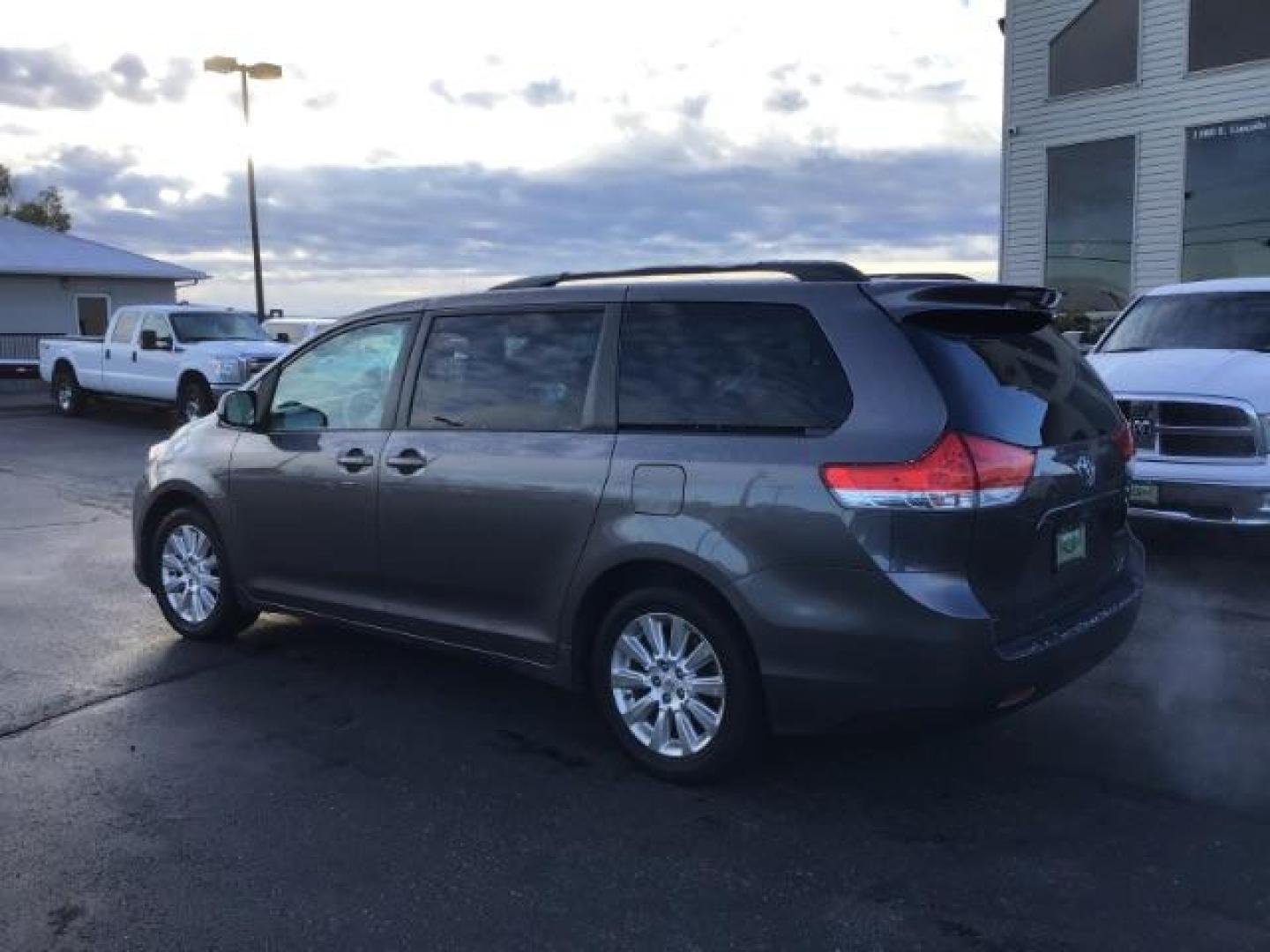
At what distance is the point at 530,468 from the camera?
175 inches

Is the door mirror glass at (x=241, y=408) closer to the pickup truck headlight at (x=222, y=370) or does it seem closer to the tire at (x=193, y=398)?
the pickup truck headlight at (x=222, y=370)

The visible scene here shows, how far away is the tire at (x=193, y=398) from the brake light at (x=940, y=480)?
1458 centimetres

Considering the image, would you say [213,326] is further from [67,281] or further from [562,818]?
[67,281]

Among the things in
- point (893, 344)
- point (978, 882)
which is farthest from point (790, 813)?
point (893, 344)

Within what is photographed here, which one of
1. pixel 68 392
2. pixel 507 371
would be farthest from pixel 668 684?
pixel 68 392

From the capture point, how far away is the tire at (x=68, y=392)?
1992 centimetres

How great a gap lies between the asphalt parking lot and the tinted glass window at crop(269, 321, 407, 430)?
119 cm

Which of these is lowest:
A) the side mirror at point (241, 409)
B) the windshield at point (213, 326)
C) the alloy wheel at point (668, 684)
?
the alloy wheel at point (668, 684)

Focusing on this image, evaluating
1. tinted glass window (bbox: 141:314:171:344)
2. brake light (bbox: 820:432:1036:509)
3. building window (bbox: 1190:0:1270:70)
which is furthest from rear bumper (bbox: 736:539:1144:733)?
tinted glass window (bbox: 141:314:171:344)

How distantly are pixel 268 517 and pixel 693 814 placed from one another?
2.58 m

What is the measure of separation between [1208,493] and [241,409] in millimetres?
5444

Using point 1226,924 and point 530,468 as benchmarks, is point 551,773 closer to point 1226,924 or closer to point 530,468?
point 530,468

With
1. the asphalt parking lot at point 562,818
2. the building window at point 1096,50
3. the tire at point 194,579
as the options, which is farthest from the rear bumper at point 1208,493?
the building window at point 1096,50

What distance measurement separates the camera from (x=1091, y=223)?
654 inches
